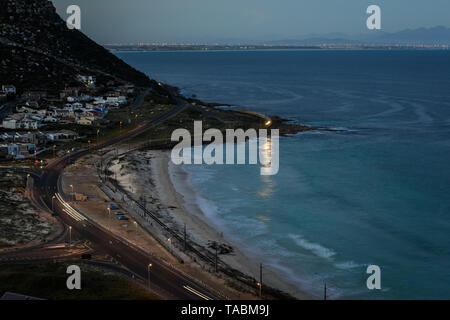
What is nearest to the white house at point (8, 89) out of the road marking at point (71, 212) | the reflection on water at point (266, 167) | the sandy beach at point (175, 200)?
the sandy beach at point (175, 200)

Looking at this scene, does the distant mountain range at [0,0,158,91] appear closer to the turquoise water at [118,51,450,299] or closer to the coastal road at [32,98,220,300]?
the turquoise water at [118,51,450,299]

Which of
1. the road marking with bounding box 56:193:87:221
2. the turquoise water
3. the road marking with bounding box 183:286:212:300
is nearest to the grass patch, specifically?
the road marking with bounding box 183:286:212:300

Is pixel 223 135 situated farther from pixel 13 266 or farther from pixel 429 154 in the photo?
pixel 13 266

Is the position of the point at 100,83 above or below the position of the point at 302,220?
above

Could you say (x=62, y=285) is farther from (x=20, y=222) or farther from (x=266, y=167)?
(x=266, y=167)

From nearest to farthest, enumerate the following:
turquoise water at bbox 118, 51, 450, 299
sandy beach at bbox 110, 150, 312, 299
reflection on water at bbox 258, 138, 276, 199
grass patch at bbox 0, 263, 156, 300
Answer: grass patch at bbox 0, 263, 156, 300
turquoise water at bbox 118, 51, 450, 299
sandy beach at bbox 110, 150, 312, 299
reflection on water at bbox 258, 138, 276, 199

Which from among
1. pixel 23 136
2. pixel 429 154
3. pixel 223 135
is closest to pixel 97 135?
pixel 23 136

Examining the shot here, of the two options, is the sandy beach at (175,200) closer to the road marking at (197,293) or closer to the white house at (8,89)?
the road marking at (197,293)
